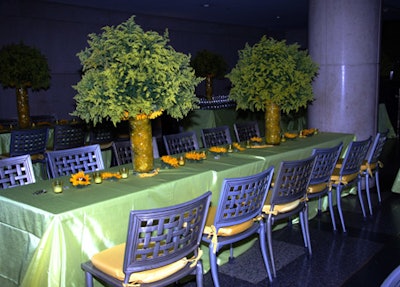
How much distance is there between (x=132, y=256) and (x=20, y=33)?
24.1 ft

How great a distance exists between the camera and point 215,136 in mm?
4484

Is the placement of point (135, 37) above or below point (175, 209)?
above

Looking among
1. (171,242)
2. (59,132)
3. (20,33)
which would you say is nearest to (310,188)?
(171,242)

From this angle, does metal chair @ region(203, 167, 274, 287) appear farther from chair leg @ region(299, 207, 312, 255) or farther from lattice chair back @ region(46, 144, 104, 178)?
lattice chair back @ region(46, 144, 104, 178)

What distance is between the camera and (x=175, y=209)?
1942 mm

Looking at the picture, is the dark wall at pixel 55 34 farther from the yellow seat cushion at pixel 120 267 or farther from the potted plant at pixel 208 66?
the yellow seat cushion at pixel 120 267

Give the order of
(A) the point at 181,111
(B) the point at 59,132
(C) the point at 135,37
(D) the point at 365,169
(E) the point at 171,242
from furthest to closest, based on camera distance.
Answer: (B) the point at 59,132 < (D) the point at 365,169 < (A) the point at 181,111 < (C) the point at 135,37 < (E) the point at 171,242

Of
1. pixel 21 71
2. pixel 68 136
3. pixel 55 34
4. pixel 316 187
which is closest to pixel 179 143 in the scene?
pixel 316 187

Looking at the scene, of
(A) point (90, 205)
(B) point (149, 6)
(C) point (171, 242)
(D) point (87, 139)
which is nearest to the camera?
(C) point (171, 242)

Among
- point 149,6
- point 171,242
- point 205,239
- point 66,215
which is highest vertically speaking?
point 149,6

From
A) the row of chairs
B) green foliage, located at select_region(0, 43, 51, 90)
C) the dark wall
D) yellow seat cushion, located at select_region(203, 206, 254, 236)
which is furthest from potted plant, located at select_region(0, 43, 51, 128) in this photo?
yellow seat cushion, located at select_region(203, 206, 254, 236)

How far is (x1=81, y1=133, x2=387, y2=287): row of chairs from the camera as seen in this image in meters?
1.98

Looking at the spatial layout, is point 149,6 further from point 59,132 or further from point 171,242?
point 171,242

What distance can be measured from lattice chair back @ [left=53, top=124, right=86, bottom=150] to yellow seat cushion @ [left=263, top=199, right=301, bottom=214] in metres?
3.03
